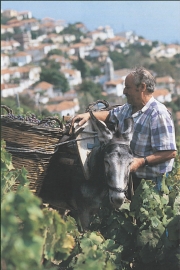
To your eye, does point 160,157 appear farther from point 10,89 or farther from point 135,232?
point 10,89

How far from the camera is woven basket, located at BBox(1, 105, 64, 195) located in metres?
3.67

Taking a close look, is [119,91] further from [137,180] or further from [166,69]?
[137,180]

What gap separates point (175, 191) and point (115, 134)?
73 cm

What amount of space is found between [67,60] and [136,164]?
10464cm

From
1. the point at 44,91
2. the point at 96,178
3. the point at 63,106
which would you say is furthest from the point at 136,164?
the point at 44,91

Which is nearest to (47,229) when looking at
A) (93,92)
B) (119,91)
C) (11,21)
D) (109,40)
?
(93,92)

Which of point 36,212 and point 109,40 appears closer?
point 36,212

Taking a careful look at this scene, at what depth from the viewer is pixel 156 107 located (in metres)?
3.87

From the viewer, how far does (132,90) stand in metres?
3.95

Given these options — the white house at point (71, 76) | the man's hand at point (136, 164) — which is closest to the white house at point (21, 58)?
the white house at point (71, 76)

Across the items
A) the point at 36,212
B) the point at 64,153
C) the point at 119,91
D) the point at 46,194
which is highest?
the point at 36,212

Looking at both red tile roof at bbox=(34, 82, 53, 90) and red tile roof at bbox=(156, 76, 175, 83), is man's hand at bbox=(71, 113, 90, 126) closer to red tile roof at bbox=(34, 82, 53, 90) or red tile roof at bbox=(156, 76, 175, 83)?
red tile roof at bbox=(34, 82, 53, 90)

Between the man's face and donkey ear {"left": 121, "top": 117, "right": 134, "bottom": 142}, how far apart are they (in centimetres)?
40

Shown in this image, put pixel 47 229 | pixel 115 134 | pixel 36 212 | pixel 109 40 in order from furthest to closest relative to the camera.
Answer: pixel 109 40, pixel 115 134, pixel 47 229, pixel 36 212
